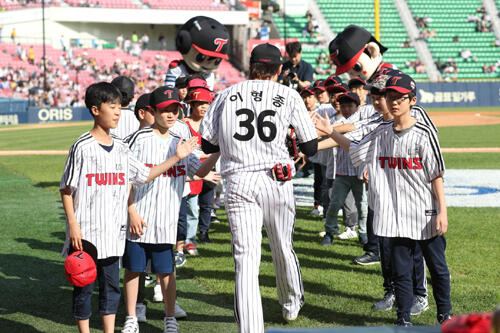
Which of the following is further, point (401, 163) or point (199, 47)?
point (199, 47)

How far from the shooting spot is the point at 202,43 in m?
6.91

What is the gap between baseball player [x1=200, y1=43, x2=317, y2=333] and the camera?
4496 mm

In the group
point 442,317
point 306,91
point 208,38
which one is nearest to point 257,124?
point 442,317

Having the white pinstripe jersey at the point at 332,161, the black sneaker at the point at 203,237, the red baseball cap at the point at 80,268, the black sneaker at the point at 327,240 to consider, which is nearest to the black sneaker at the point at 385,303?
the black sneaker at the point at 327,240

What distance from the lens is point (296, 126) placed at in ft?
15.3

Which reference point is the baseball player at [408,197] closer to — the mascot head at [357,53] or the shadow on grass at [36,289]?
the mascot head at [357,53]

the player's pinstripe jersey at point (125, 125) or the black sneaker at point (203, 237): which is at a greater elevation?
the player's pinstripe jersey at point (125, 125)

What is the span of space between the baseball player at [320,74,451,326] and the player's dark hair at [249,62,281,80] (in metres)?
0.85

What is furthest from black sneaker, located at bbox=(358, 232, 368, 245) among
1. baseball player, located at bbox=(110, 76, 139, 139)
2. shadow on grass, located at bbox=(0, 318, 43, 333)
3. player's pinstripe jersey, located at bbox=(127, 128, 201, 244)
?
shadow on grass, located at bbox=(0, 318, 43, 333)

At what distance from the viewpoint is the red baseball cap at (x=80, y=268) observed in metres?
4.18

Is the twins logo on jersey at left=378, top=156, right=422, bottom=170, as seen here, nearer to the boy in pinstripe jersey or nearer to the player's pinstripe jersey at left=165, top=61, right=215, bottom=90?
the boy in pinstripe jersey

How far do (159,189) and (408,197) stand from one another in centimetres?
193

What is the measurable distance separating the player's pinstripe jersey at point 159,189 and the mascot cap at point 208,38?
6.60 feet

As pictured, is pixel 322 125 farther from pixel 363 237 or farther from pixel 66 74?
pixel 66 74
